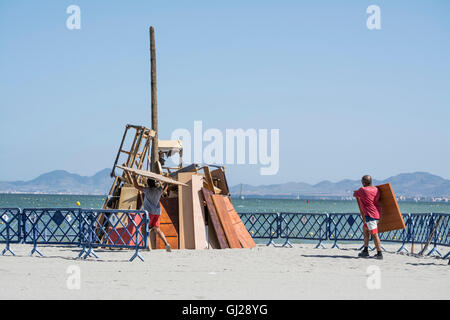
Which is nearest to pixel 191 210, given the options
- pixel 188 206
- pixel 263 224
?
pixel 188 206

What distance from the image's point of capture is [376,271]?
40.8 feet

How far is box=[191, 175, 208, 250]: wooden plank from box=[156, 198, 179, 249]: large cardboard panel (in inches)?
21.1

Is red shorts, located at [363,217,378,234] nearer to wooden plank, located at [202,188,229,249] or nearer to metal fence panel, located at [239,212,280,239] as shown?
wooden plank, located at [202,188,229,249]

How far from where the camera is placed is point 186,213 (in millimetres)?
17375

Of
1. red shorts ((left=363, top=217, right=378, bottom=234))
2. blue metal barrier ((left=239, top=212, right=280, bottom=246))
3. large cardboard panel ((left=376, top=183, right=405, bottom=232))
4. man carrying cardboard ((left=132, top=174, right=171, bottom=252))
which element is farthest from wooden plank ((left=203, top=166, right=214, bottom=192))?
red shorts ((left=363, top=217, right=378, bottom=234))

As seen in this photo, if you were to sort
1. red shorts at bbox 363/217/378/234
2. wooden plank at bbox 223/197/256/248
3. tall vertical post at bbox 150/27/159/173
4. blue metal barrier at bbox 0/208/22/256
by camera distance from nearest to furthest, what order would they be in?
red shorts at bbox 363/217/378/234 < blue metal barrier at bbox 0/208/22/256 < wooden plank at bbox 223/197/256/248 < tall vertical post at bbox 150/27/159/173

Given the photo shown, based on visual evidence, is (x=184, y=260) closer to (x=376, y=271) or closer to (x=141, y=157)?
(x=376, y=271)

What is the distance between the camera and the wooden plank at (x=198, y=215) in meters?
17.2

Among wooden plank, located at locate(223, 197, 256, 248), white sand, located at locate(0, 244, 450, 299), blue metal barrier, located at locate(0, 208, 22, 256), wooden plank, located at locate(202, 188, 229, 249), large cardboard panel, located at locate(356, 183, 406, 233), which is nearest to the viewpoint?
white sand, located at locate(0, 244, 450, 299)

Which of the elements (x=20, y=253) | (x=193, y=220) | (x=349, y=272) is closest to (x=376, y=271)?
(x=349, y=272)

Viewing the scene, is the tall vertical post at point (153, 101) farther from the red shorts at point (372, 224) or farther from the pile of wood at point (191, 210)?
the red shorts at point (372, 224)

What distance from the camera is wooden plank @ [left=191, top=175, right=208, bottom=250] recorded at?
56.6 ft

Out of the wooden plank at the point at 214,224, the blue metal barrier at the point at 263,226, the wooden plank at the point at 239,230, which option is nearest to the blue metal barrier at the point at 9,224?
the wooden plank at the point at 214,224

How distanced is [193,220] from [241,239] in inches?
67.6
